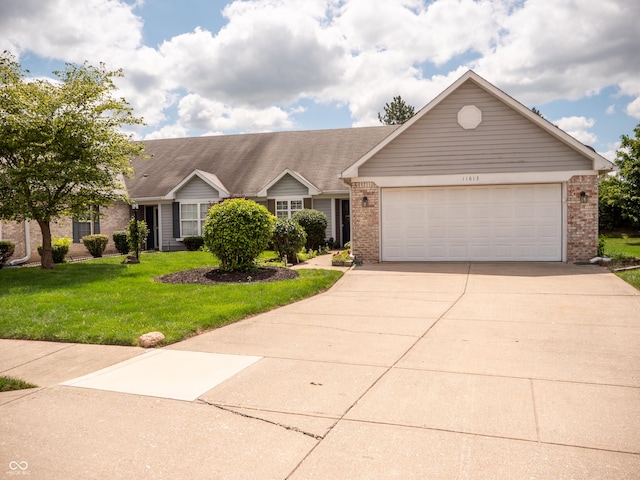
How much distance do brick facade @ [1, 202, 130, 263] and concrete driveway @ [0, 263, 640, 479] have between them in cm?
1227

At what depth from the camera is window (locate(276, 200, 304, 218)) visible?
2173cm

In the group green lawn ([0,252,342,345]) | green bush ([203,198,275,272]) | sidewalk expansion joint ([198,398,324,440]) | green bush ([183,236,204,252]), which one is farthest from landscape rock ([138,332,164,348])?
green bush ([183,236,204,252])

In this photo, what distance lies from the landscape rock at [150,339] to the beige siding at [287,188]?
1510 centimetres

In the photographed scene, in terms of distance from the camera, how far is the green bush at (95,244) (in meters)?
20.0

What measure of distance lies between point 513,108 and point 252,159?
13841 mm

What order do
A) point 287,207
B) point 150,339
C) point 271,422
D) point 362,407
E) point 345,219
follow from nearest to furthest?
point 271,422 → point 362,407 → point 150,339 → point 287,207 → point 345,219

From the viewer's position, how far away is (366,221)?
1576 centimetres

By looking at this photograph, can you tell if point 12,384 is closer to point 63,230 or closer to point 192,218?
point 63,230

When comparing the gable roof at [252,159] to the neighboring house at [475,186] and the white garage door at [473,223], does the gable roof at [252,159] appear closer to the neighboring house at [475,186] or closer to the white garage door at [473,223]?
the neighboring house at [475,186]

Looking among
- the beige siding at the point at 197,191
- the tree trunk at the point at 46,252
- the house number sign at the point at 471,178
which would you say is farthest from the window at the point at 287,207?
the tree trunk at the point at 46,252

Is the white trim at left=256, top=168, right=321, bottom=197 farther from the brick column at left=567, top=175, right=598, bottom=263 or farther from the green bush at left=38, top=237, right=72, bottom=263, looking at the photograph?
the brick column at left=567, top=175, right=598, bottom=263

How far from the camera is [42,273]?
552 inches

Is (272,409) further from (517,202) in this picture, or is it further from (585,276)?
(517,202)

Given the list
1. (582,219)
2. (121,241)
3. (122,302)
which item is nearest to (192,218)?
(121,241)
